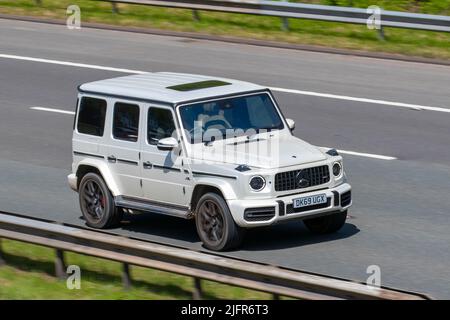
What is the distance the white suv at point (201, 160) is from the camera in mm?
11930

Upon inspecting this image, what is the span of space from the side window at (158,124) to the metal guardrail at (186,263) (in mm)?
1907

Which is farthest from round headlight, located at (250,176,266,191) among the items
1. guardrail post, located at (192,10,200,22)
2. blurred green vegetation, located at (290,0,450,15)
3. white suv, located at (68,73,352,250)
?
blurred green vegetation, located at (290,0,450,15)

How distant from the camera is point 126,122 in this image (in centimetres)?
1304

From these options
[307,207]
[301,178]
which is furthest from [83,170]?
[307,207]

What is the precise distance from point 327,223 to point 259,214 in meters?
1.11

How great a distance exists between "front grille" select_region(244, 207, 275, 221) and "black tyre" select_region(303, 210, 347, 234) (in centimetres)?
93

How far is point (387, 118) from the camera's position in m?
18.1

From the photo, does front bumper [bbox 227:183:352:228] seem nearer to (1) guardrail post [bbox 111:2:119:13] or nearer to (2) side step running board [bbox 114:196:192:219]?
(2) side step running board [bbox 114:196:192:219]

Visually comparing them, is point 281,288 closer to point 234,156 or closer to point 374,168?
point 234,156

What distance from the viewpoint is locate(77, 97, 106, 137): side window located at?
1328cm

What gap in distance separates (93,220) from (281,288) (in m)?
4.39

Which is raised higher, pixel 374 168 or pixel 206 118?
pixel 206 118

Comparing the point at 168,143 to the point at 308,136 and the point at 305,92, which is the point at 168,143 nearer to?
the point at 308,136
